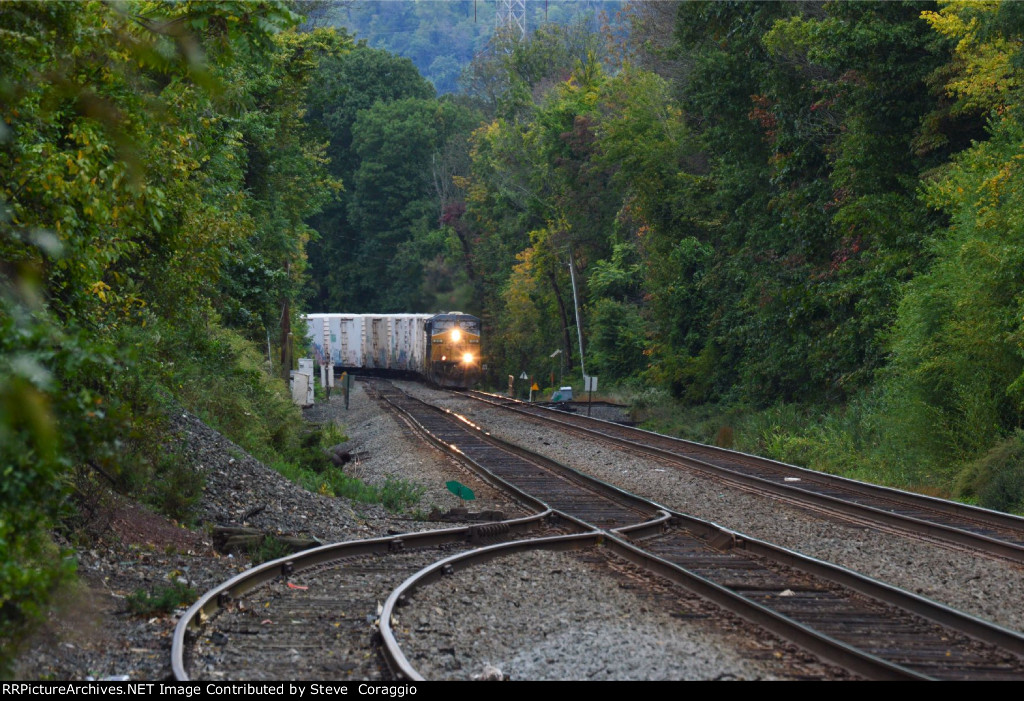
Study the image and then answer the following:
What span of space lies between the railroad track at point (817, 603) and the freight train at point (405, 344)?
109 feet

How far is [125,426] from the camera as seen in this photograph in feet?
18.7

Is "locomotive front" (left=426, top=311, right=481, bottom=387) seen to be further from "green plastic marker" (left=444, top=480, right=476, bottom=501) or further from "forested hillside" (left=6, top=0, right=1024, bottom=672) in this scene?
"green plastic marker" (left=444, top=480, right=476, bottom=501)

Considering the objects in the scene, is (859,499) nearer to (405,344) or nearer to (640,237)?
(640,237)

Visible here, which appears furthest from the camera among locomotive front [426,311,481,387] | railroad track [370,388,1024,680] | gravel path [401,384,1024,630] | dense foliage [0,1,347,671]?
locomotive front [426,311,481,387]

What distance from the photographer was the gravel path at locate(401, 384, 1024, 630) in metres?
10.1

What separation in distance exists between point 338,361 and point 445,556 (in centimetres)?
5475

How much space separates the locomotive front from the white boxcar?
288 inches

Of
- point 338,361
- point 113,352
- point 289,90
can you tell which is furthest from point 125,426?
point 338,361

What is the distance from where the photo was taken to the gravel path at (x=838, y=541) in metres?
10.1

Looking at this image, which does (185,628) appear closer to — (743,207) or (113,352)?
(113,352)

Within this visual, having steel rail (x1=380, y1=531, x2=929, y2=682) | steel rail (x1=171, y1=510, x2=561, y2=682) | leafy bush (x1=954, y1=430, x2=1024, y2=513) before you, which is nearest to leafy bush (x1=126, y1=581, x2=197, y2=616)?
steel rail (x1=171, y1=510, x2=561, y2=682)

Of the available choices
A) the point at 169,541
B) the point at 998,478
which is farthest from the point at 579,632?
the point at 998,478

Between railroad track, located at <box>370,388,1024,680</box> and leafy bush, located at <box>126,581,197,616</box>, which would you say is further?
leafy bush, located at <box>126,581,197,616</box>

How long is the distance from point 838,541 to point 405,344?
150 ft
